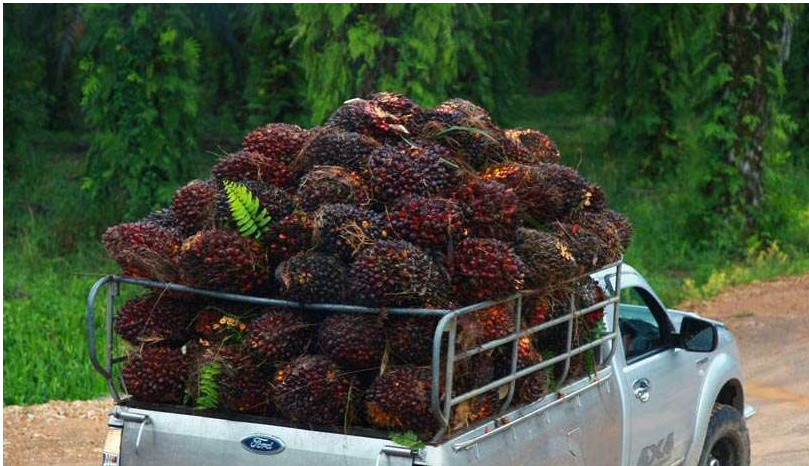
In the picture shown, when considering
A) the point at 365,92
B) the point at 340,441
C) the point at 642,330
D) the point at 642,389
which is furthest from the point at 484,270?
the point at 365,92

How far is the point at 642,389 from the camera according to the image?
5.86 meters

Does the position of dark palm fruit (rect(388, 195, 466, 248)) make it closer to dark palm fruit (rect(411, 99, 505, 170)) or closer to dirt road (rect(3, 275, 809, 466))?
dark palm fruit (rect(411, 99, 505, 170))

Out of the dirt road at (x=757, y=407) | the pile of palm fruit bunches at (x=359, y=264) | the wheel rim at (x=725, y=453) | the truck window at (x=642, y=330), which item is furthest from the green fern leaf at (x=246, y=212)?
the dirt road at (x=757, y=407)

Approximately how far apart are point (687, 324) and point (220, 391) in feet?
8.70

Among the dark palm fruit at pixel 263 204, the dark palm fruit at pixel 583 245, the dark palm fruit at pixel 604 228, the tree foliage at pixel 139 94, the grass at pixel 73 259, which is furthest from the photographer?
the tree foliage at pixel 139 94

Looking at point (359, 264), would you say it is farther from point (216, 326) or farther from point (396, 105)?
point (396, 105)

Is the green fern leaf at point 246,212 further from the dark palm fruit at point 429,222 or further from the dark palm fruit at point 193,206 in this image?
the dark palm fruit at point 429,222

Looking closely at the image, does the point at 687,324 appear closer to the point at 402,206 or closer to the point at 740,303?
the point at 402,206

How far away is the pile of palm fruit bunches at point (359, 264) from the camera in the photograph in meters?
→ 4.49

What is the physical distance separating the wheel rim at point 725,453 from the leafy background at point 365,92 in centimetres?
192

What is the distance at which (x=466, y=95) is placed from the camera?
16.2m

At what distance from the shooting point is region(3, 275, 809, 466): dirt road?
8.48 metres

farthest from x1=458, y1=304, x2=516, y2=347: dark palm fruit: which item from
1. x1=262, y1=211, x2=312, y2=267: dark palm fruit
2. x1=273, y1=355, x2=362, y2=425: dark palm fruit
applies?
x1=262, y1=211, x2=312, y2=267: dark palm fruit

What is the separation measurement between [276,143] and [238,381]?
1.10 meters
